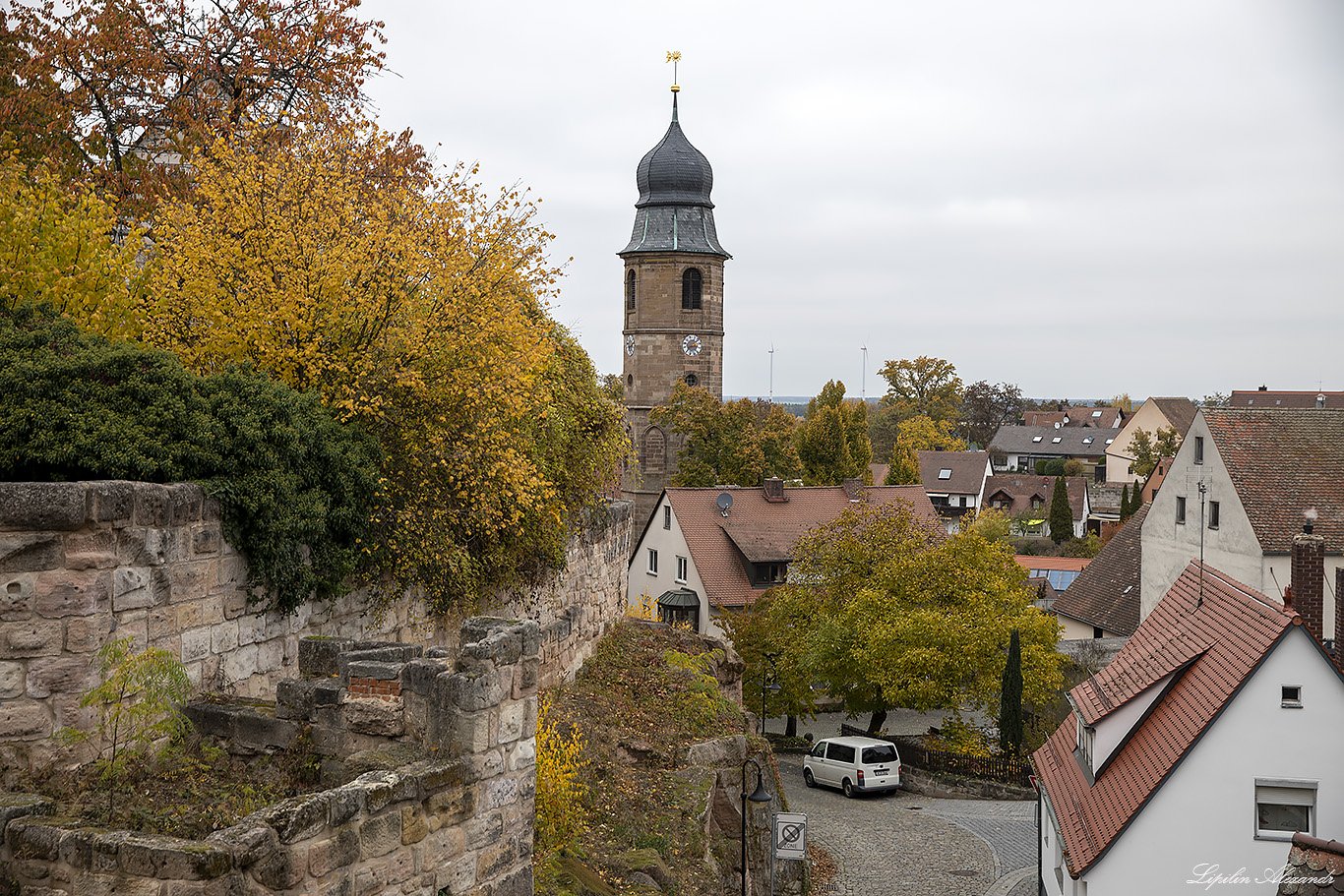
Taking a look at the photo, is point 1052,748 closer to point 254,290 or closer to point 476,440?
point 476,440

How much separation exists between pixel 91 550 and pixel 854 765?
24.4m

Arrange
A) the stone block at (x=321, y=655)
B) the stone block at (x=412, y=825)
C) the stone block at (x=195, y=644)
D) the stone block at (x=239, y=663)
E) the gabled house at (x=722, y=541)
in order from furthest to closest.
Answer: the gabled house at (x=722, y=541) < the stone block at (x=239, y=663) < the stone block at (x=195, y=644) < the stone block at (x=321, y=655) < the stone block at (x=412, y=825)

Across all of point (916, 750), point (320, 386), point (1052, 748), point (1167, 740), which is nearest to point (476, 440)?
point (320, 386)

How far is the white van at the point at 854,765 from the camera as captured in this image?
2877cm

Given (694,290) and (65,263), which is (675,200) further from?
(65,263)

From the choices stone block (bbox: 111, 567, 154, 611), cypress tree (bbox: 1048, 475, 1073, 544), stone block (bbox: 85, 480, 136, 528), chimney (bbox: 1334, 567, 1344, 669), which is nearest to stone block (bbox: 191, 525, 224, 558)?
stone block (bbox: 111, 567, 154, 611)

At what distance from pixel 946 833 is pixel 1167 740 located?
36.6ft

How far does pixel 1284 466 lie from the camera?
93.2 feet

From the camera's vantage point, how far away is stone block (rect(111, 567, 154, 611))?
24.1ft

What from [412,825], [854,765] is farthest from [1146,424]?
[412,825]

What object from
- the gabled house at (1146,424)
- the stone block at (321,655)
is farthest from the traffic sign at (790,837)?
the gabled house at (1146,424)

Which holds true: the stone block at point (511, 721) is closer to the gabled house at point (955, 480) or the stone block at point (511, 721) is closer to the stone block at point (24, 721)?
the stone block at point (24, 721)

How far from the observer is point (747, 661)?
1353 inches

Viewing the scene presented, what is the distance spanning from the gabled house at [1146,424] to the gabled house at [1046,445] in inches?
785
